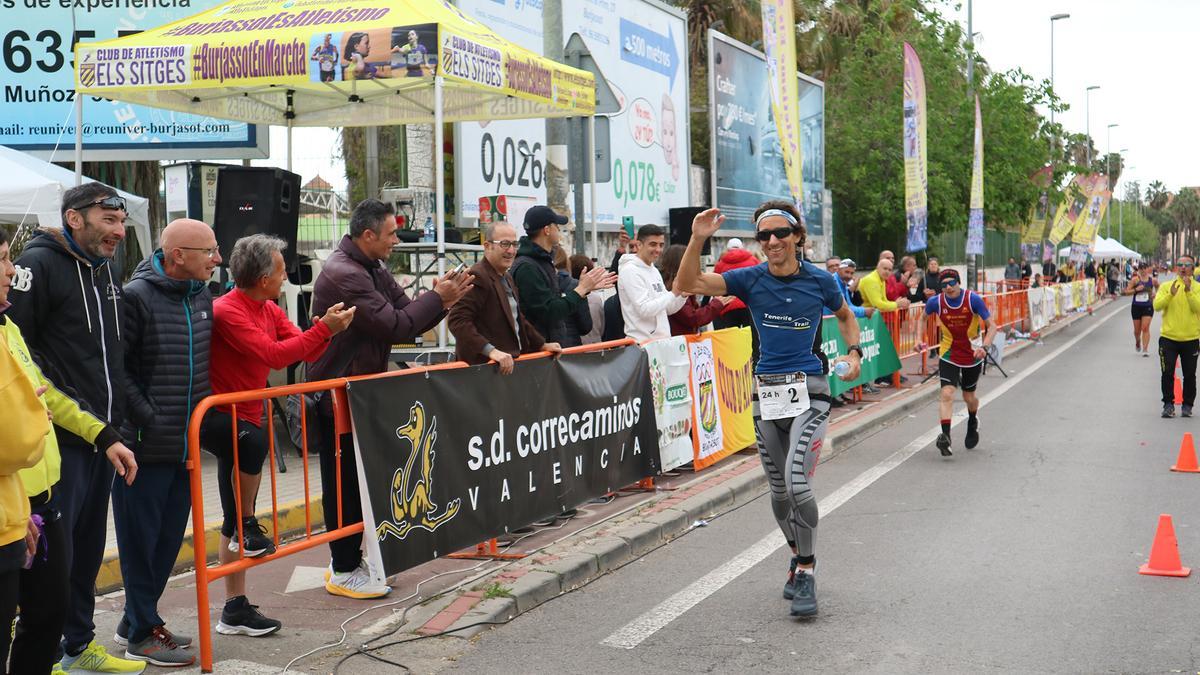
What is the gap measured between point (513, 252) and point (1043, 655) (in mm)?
3509

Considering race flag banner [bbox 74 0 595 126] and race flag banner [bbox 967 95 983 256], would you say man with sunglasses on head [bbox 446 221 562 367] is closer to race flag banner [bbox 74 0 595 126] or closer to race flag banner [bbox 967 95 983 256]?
race flag banner [bbox 74 0 595 126]

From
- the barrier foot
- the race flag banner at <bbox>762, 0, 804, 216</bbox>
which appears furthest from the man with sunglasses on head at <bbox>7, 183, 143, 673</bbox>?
the race flag banner at <bbox>762, 0, 804, 216</bbox>

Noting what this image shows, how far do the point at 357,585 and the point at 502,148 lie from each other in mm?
10495

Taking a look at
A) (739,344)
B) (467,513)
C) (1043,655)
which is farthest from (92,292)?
(739,344)

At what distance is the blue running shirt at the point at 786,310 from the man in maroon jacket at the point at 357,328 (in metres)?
1.43

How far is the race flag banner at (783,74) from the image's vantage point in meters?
15.7

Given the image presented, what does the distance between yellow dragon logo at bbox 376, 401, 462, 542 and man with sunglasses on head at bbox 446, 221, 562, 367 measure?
73cm

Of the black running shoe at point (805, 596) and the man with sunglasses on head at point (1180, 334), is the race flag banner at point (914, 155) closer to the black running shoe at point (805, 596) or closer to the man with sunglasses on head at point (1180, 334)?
the man with sunglasses on head at point (1180, 334)

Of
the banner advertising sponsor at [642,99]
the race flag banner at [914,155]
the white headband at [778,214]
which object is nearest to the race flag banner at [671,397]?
the white headband at [778,214]

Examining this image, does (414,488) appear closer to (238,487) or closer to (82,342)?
(238,487)

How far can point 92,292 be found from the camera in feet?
15.6

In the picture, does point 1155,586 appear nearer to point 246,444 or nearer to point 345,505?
point 345,505

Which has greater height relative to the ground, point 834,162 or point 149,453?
point 834,162

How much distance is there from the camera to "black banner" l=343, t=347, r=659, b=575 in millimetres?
6039
